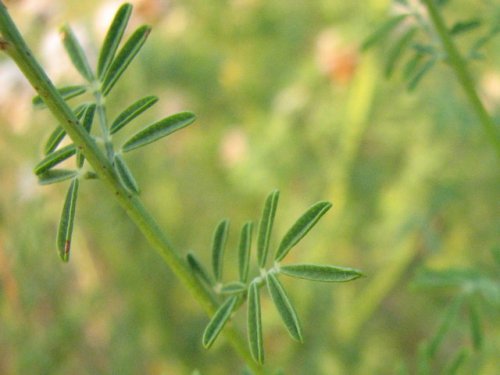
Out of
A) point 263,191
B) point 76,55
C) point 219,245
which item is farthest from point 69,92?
point 263,191

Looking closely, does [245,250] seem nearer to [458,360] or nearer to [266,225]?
[266,225]

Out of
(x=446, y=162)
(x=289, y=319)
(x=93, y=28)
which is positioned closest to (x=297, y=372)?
(x=446, y=162)

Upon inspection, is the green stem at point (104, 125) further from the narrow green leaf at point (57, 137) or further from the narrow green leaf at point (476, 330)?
the narrow green leaf at point (476, 330)

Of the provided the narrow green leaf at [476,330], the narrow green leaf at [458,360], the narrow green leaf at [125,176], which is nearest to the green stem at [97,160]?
the narrow green leaf at [125,176]

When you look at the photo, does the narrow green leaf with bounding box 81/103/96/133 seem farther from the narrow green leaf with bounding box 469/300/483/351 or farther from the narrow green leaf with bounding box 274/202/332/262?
the narrow green leaf with bounding box 469/300/483/351

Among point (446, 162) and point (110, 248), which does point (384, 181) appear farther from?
point (110, 248)

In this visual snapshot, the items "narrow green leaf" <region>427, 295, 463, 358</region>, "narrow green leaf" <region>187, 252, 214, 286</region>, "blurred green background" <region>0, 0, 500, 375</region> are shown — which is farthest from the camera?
"blurred green background" <region>0, 0, 500, 375</region>

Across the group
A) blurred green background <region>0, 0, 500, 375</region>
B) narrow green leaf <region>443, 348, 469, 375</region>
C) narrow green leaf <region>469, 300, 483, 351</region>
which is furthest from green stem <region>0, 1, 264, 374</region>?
blurred green background <region>0, 0, 500, 375</region>
